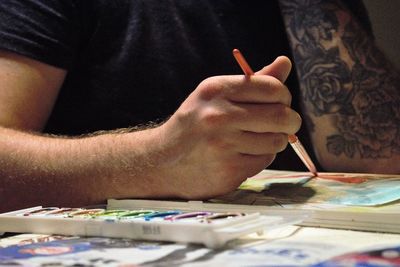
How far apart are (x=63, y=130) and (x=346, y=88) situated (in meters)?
0.56

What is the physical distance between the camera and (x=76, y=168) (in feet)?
2.61

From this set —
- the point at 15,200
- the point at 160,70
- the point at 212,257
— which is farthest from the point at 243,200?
the point at 160,70

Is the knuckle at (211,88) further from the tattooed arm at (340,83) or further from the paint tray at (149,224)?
the tattooed arm at (340,83)

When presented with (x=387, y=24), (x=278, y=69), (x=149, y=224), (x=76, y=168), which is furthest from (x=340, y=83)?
(x=149, y=224)

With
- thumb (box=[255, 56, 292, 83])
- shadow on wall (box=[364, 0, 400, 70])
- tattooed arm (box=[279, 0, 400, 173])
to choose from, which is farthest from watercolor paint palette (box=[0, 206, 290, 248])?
shadow on wall (box=[364, 0, 400, 70])

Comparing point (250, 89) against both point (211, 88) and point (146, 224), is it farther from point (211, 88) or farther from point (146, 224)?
point (146, 224)

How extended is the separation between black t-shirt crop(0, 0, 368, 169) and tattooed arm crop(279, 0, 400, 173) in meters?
0.08

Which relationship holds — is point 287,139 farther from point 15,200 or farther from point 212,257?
point 15,200

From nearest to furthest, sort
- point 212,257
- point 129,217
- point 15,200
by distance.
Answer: point 212,257 → point 129,217 → point 15,200

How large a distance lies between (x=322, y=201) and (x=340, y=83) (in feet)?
1.78

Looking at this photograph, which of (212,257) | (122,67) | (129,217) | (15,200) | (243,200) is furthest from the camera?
(122,67)

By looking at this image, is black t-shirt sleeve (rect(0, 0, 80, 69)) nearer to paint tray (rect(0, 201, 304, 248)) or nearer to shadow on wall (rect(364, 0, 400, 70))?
paint tray (rect(0, 201, 304, 248))

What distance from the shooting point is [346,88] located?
110 cm

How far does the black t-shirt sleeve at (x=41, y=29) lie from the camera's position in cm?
91
